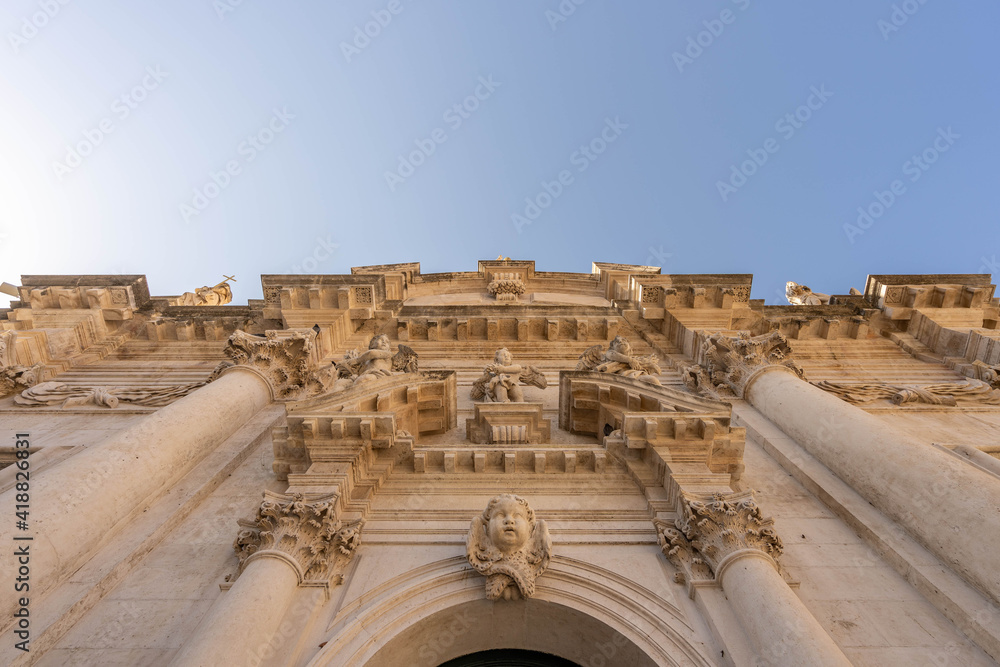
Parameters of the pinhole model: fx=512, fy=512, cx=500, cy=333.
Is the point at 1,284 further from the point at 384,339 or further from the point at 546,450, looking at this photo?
the point at 546,450

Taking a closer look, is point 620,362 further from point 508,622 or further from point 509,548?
point 508,622

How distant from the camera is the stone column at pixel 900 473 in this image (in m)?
5.67

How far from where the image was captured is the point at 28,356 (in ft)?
40.8

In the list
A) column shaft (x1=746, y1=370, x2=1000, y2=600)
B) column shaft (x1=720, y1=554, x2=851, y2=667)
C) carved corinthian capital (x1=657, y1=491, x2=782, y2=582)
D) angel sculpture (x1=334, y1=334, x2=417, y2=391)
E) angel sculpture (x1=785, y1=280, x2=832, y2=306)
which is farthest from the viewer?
angel sculpture (x1=785, y1=280, x2=832, y2=306)

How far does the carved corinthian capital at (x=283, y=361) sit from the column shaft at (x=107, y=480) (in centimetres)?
142

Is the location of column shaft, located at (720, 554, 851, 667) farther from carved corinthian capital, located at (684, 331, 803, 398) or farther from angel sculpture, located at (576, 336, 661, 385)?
carved corinthian capital, located at (684, 331, 803, 398)

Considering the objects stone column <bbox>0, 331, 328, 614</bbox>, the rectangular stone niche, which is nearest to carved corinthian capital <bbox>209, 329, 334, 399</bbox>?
stone column <bbox>0, 331, 328, 614</bbox>

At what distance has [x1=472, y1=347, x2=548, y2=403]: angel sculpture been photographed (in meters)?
9.69

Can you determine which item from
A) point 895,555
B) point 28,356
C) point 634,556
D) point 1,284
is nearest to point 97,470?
point 634,556

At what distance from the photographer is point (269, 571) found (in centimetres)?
552

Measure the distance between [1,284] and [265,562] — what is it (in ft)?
57.1

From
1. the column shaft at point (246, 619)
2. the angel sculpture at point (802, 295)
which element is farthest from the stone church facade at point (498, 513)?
the angel sculpture at point (802, 295)

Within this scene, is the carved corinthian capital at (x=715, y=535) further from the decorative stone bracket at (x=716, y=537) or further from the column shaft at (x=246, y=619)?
the column shaft at (x=246, y=619)

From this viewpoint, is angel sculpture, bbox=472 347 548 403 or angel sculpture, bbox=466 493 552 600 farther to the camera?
angel sculpture, bbox=472 347 548 403
